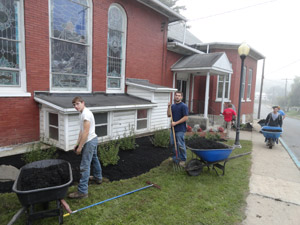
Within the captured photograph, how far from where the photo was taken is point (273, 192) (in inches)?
175

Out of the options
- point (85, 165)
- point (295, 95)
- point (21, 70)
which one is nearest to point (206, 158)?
point (85, 165)

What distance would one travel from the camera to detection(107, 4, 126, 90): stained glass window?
8844mm

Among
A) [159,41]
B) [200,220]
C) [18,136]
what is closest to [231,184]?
[200,220]

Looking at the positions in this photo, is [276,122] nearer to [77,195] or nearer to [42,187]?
[77,195]

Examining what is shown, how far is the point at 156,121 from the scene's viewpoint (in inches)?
379

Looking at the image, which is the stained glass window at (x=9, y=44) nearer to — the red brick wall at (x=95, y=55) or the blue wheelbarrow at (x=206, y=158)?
the red brick wall at (x=95, y=55)

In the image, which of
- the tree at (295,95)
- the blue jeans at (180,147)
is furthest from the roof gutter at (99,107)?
the tree at (295,95)

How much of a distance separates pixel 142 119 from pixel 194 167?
4.44 m

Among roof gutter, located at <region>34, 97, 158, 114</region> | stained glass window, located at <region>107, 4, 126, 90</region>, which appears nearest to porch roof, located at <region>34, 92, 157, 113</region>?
roof gutter, located at <region>34, 97, 158, 114</region>

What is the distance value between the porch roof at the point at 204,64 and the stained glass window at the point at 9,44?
8.14 meters

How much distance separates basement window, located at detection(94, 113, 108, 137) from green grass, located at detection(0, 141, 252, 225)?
292 centimetres

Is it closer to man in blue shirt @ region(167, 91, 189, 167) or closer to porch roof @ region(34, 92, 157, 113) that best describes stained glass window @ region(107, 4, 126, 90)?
porch roof @ region(34, 92, 157, 113)

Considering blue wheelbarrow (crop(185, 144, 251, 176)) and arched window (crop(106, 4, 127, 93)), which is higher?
arched window (crop(106, 4, 127, 93))

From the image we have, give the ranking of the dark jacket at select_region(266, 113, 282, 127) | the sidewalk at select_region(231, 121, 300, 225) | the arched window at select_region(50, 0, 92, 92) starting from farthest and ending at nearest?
the dark jacket at select_region(266, 113, 282, 127), the arched window at select_region(50, 0, 92, 92), the sidewalk at select_region(231, 121, 300, 225)
